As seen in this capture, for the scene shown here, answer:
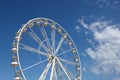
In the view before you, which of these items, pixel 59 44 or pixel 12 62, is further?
pixel 59 44

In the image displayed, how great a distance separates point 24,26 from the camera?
4584cm

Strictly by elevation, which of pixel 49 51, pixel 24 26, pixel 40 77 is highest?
pixel 24 26

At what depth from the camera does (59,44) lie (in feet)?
166

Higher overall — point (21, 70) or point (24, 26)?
point (24, 26)

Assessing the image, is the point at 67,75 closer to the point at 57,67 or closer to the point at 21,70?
the point at 57,67

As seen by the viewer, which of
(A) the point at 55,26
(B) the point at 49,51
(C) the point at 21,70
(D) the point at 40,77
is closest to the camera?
(C) the point at 21,70

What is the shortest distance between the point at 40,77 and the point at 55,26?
1009cm

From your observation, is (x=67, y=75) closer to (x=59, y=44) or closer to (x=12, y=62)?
(x=59, y=44)

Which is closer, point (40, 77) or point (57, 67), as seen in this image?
point (40, 77)

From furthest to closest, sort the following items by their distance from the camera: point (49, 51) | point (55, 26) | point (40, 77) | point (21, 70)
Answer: point (55, 26), point (49, 51), point (40, 77), point (21, 70)

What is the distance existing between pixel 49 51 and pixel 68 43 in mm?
6622

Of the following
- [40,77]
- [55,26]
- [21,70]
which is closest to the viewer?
[21,70]

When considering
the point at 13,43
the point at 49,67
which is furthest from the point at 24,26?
the point at 49,67

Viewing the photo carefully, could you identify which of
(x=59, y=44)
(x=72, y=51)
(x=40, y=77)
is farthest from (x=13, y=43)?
(x=72, y=51)
